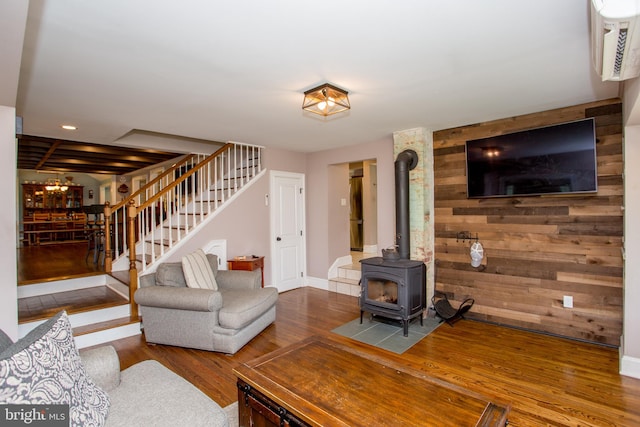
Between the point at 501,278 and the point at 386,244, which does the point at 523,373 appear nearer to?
the point at 501,278

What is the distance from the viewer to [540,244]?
11.8 ft

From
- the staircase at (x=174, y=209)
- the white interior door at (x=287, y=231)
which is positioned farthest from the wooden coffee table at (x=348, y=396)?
the white interior door at (x=287, y=231)

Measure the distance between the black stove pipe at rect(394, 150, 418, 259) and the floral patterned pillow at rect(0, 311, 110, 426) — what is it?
10.9 ft

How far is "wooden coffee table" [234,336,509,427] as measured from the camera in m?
1.47

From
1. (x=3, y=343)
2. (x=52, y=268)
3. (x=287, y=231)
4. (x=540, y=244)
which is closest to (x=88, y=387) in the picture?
(x=3, y=343)

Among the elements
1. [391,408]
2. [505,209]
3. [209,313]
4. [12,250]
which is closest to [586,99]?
[505,209]

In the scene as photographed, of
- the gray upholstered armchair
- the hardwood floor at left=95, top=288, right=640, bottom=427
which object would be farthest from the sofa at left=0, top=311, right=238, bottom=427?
the gray upholstered armchair

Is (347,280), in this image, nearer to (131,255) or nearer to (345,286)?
(345,286)

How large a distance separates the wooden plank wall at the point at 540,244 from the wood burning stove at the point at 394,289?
0.68 metres

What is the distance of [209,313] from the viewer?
3.15 metres

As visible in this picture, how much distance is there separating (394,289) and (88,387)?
3032 mm

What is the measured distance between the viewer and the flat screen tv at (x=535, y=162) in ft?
10.4

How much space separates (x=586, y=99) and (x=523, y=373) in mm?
2631

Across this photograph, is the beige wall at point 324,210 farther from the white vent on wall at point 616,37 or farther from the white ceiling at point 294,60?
the white vent on wall at point 616,37
